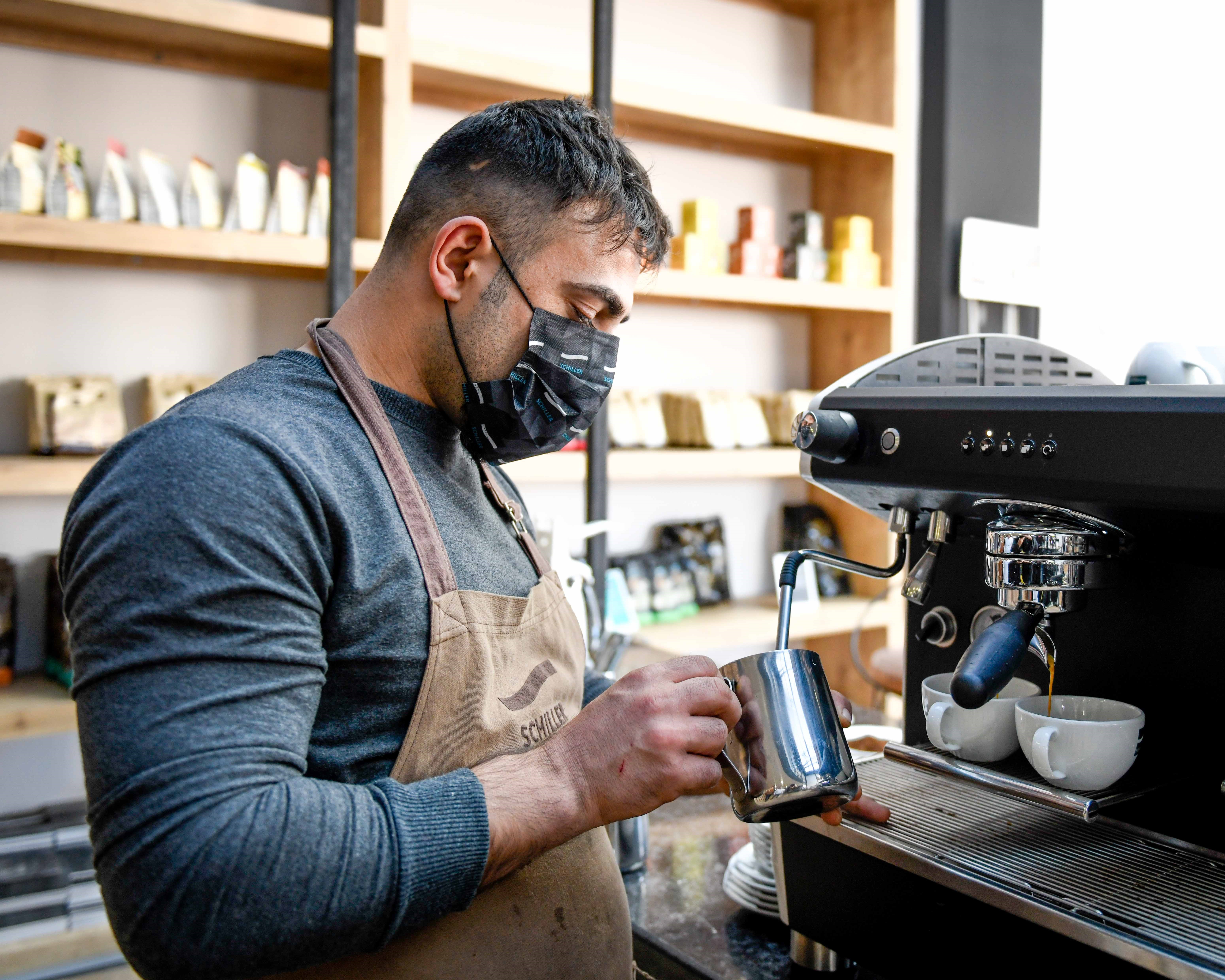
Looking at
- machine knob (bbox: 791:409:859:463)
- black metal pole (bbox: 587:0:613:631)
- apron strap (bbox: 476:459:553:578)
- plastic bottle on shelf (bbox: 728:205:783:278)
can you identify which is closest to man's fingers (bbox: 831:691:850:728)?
machine knob (bbox: 791:409:859:463)

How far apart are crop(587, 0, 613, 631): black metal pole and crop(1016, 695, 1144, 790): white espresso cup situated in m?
1.53

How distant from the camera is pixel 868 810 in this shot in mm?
936

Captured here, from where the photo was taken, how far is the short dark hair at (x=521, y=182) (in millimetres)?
967

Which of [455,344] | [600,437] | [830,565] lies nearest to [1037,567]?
[830,565]

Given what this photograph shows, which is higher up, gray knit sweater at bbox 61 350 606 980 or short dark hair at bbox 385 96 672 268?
short dark hair at bbox 385 96 672 268

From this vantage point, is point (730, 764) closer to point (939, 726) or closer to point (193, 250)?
point (939, 726)

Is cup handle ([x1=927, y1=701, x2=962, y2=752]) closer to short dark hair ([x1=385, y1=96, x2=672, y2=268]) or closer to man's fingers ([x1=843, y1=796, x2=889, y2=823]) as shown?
man's fingers ([x1=843, y1=796, x2=889, y2=823])

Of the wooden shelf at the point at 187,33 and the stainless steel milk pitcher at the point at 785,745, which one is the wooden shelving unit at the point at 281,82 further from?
the stainless steel milk pitcher at the point at 785,745

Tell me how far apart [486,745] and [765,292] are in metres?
2.34

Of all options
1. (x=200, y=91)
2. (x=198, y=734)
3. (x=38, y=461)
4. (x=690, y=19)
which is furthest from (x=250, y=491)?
(x=690, y=19)

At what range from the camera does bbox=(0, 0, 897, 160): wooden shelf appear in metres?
2.19

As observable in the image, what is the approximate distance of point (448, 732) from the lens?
84 centimetres

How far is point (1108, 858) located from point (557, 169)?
80 cm

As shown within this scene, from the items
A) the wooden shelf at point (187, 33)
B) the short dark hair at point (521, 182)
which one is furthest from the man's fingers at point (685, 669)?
the wooden shelf at point (187, 33)
